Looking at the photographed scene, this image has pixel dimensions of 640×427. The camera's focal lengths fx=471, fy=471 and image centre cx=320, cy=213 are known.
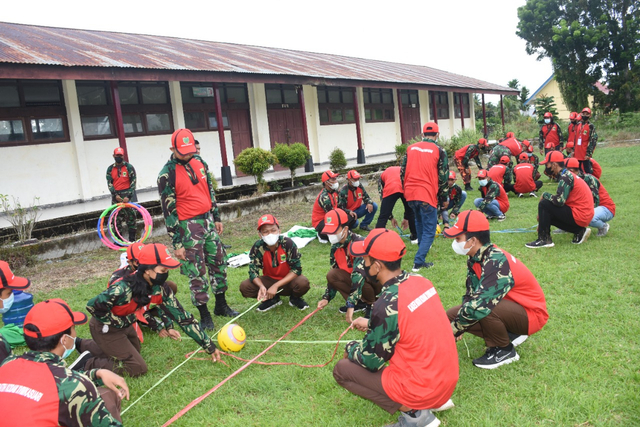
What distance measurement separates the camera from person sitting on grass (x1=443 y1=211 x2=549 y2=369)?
3680 millimetres

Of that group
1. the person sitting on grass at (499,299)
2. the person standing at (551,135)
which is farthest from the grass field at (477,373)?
the person standing at (551,135)

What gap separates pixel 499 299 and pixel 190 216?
3315mm

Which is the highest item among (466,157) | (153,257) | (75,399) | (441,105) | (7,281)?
(441,105)

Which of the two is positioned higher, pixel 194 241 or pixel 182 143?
pixel 182 143

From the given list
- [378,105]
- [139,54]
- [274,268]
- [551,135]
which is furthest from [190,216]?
[378,105]

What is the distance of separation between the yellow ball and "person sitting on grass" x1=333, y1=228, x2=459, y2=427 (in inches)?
66.7

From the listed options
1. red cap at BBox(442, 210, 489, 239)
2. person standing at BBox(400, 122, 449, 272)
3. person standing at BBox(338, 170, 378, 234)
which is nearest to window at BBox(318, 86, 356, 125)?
person standing at BBox(338, 170, 378, 234)

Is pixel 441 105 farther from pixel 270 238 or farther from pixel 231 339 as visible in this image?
pixel 231 339

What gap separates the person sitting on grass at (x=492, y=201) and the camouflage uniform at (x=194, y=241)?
6115 mm

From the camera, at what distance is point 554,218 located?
7133 millimetres

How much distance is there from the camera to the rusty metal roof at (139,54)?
34.2ft

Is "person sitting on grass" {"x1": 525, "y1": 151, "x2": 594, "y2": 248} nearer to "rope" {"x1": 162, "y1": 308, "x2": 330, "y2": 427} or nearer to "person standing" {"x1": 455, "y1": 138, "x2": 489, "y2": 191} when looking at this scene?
"rope" {"x1": 162, "y1": 308, "x2": 330, "y2": 427}

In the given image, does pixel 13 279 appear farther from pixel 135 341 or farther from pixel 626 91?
pixel 626 91

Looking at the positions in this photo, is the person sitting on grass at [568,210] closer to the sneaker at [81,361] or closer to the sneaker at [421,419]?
the sneaker at [421,419]
